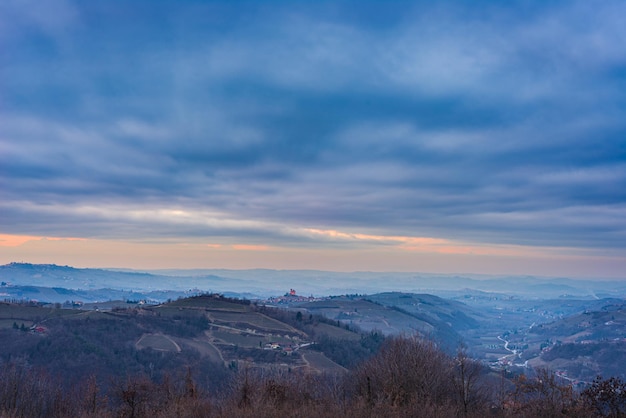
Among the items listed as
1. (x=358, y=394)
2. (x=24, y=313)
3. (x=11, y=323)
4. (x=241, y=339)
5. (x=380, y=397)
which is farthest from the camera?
(x=24, y=313)

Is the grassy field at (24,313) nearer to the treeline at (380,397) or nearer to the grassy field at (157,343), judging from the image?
the grassy field at (157,343)

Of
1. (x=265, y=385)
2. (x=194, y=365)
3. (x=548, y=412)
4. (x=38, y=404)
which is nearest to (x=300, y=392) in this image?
(x=265, y=385)

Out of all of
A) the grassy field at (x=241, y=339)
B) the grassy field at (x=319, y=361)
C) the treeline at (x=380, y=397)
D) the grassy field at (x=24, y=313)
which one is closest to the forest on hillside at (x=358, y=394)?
the treeline at (x=380, y=397)

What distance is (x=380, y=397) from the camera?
47219 millimetres

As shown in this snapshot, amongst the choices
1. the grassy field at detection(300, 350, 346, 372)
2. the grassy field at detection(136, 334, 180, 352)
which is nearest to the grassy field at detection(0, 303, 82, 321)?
the grassy field at detection(136, 334, 180, 352)

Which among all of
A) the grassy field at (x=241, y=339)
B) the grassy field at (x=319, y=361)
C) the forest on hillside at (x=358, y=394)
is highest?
the forest on hillside at (x=358, y=394)

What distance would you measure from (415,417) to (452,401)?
13.6 m

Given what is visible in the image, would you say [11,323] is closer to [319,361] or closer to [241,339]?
[241,339]

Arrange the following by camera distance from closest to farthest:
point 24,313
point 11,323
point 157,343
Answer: point 157,343 → point 11,323 → point 24,313

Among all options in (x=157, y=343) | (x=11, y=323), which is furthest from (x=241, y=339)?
(x=11, y=323)

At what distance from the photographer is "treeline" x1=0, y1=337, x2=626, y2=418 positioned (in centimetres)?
4166

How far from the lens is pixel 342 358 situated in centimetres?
17575

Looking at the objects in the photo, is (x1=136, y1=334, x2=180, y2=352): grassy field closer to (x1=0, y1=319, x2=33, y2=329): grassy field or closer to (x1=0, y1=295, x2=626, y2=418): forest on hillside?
(x1=0, y1=319, x2=33, y2=329): grassy field

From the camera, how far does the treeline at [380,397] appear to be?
4166cm
